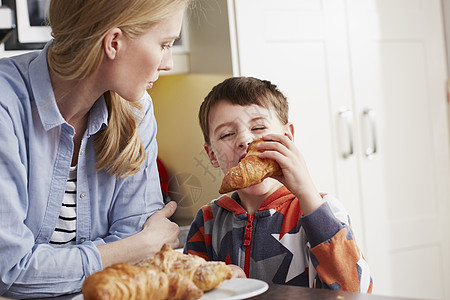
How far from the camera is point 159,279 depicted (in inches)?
23.9

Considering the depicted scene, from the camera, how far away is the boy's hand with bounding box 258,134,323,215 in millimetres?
911

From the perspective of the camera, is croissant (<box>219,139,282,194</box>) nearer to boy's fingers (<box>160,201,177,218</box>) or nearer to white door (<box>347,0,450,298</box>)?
boy's fingers (<box>160,201,177,218</box>)

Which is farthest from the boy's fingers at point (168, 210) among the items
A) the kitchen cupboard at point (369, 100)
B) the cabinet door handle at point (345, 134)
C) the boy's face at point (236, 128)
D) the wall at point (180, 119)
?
the cabinet door handle at point (345, 134)

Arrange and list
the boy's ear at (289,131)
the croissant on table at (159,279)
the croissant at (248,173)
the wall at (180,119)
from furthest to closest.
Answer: the wall at (180,119), the boy's ear at (289,131), the croissant at (248,173), the croissant on table at (159,279)

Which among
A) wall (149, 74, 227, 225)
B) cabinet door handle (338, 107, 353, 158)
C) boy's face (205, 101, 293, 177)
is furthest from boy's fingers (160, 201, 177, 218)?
cabinet door handle (338, 107, 353, 158)

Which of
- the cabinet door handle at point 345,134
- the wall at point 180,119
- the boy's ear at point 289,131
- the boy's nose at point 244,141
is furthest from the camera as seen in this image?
the cabinet door handle at point 345,134

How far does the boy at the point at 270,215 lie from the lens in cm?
90

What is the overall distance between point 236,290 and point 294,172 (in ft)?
1.03

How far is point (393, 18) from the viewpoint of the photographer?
90.9 inches

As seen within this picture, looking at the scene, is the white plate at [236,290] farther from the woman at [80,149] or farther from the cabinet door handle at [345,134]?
the cabinet door handle at [345,134]

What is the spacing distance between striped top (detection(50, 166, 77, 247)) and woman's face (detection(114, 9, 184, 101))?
223 mm

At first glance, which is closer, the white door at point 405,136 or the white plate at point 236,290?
the white plate at point 236,290

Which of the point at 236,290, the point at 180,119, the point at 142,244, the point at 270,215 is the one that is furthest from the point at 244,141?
the point at 180,119

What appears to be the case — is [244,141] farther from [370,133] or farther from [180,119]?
[370,133]
